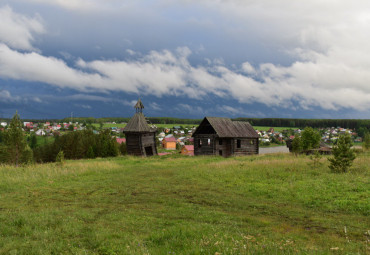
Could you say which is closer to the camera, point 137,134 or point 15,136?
point 15,136

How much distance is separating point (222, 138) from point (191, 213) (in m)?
35.0

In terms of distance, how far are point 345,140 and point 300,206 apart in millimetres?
11003

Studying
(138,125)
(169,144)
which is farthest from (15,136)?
(169,144)

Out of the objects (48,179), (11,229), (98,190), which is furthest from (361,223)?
(48,179)

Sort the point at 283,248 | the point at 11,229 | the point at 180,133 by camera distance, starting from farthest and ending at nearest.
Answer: the point at 180,133, the point at 11,229, the point at 283,248

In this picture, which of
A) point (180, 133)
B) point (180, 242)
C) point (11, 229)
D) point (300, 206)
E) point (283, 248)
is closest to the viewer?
point (283, 248)

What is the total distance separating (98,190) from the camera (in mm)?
16594

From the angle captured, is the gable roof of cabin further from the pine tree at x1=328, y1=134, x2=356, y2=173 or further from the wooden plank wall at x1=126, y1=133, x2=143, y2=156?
the pine tree at x1=328, y1=134, x2=356, y2=173

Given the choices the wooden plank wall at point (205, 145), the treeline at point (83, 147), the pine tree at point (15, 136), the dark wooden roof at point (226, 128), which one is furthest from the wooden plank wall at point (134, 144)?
the pine tree at point (15, 136)

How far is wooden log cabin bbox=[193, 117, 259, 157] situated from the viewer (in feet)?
146

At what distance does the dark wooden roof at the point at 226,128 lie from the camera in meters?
44.2

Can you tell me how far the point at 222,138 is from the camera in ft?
149

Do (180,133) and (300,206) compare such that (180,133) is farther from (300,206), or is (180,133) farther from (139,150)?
(300,206)

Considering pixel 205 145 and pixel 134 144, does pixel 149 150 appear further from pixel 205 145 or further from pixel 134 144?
pixel 205 145
